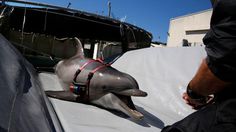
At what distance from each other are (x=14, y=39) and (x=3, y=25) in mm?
1100

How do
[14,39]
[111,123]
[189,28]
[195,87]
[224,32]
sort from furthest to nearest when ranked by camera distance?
[189,28] → [14,39] → [111,123] → [195,87] → [224,32]

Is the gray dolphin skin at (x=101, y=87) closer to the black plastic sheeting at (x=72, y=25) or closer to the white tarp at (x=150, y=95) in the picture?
the white tarp at (x=150, y=95)

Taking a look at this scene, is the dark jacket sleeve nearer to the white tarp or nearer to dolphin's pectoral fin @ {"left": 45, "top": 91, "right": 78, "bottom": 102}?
the white tarp

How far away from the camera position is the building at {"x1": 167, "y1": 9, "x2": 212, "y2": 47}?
18036 millimetres

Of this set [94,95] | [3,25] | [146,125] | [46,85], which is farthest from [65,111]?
[3,25]

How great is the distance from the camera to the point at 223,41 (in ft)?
2.95

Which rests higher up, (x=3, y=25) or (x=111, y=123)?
(x=3, y=25)

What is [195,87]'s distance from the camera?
112 cm

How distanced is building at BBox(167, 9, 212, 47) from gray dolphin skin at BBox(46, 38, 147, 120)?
598 inches

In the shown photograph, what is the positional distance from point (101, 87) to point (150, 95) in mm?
682

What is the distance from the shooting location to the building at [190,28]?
59.2 feet

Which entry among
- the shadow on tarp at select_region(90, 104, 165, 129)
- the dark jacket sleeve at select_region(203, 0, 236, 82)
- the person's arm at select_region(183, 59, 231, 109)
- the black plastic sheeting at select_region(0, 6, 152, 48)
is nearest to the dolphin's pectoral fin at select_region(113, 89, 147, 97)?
the shadow on tarp at select_region(90, 104, 165, 129)

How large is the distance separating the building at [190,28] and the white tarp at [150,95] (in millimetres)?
14188

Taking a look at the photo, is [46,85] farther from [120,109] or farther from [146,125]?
[146,125]
